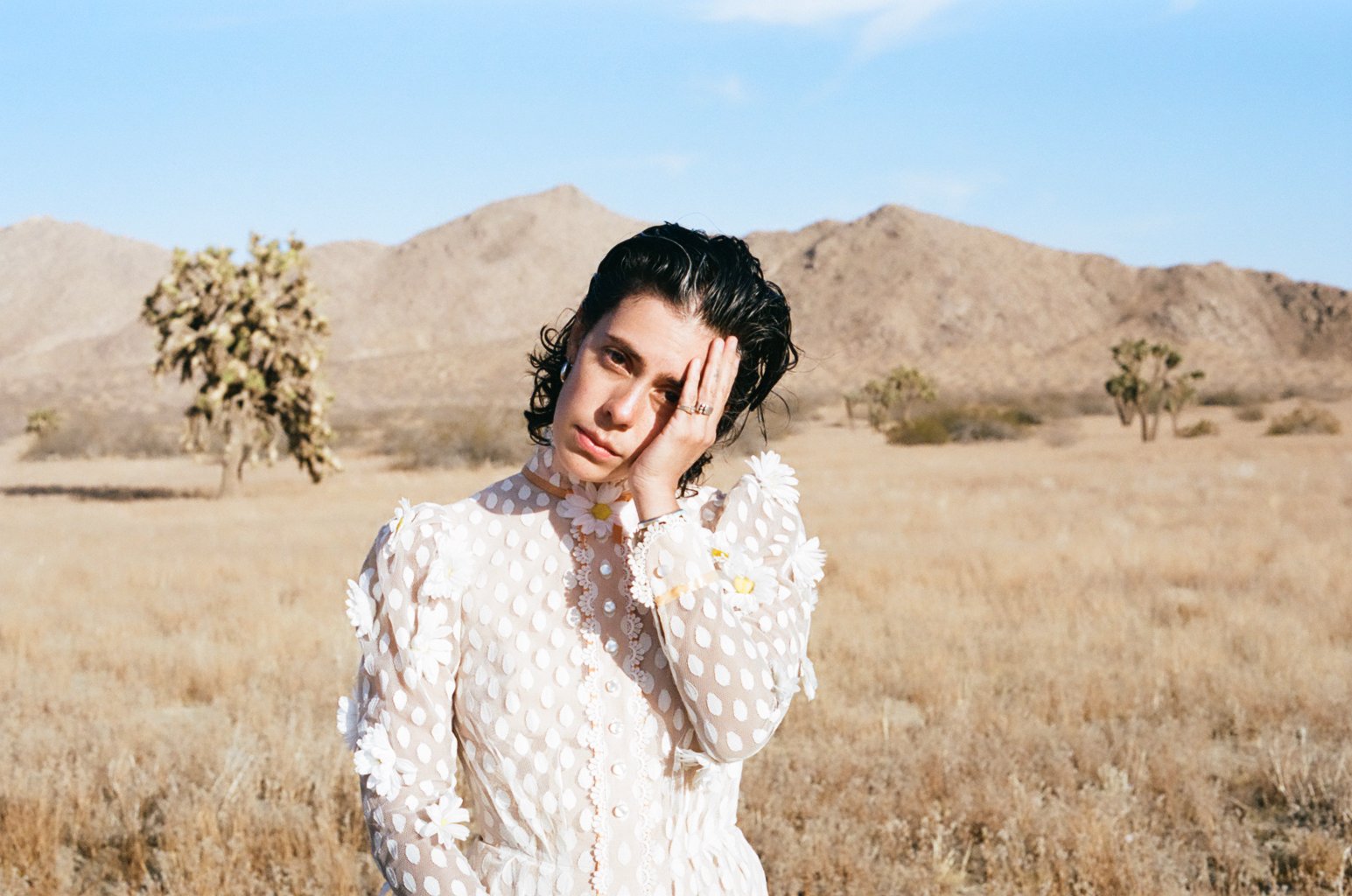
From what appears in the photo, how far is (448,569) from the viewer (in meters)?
1.61

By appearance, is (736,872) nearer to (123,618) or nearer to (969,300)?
(123,618)

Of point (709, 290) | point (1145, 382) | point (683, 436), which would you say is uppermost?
point (1145, 382)

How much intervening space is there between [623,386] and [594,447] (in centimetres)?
11

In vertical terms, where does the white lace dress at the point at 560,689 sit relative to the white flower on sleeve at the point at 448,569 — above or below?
below

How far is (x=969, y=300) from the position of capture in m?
102

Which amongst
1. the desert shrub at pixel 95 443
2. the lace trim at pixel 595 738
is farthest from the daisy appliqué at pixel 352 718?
the desert shrub at pixel 95 443

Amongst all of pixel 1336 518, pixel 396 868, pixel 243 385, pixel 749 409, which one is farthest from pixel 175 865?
pixel 243 385

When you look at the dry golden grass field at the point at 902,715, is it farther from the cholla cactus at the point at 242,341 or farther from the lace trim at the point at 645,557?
the cholla cactus at the point at 242,341

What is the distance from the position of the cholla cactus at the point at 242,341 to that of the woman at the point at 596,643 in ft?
58.2

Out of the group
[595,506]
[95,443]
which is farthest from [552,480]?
[95,443]

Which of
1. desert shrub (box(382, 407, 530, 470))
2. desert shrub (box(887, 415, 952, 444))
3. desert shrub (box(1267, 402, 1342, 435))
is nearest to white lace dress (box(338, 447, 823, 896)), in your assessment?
desert shrub (box(382, 407, 530, 470))

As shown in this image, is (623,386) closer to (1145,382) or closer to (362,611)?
(362,611)

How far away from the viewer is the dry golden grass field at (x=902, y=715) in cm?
413

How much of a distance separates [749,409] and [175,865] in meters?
3.26
